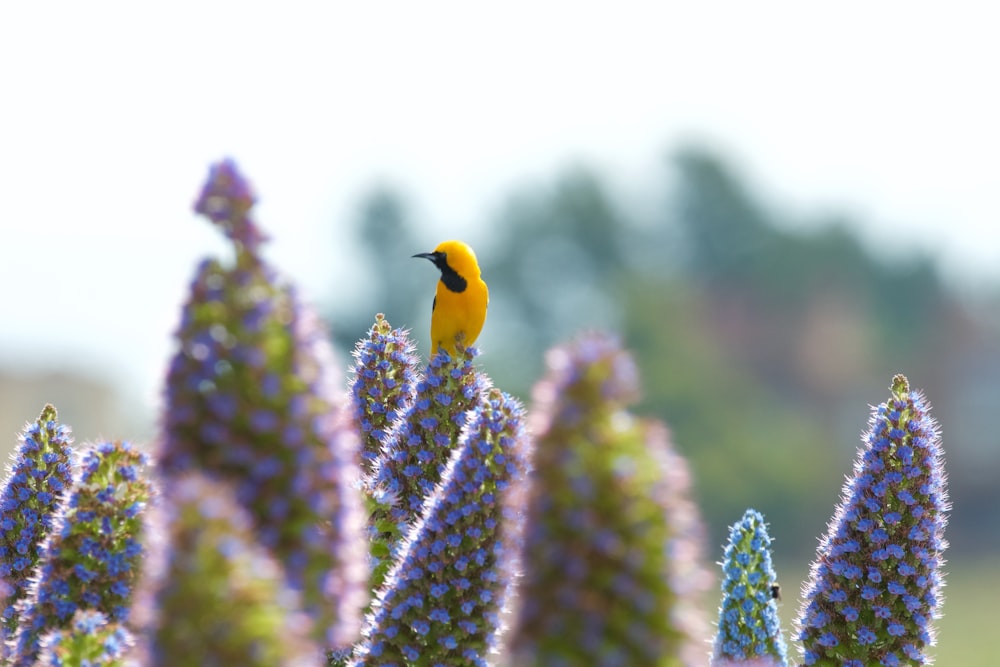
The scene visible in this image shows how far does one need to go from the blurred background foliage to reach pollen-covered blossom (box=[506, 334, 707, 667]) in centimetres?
10801

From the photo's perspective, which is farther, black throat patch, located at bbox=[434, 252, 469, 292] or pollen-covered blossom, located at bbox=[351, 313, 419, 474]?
black throat patch, located at bbox=[434, 252, 469, 292]

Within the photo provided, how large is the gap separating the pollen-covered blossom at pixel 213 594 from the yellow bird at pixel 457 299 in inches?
186

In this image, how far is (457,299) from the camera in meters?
8.99

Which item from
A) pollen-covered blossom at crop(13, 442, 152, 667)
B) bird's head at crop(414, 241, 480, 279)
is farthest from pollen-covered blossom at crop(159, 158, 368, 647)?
bird's head at crop(414, 241, 480, 279)

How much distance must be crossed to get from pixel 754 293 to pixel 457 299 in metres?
122

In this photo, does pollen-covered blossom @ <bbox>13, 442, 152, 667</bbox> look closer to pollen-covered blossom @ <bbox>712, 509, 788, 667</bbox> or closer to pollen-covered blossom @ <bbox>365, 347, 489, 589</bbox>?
pollen-covered blossom @ <bbox>365, 347, 489, 589</bbox>

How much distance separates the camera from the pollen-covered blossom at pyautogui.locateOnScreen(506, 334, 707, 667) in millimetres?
3721

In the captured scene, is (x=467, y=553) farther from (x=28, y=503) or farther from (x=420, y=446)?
(x=28, y=503)

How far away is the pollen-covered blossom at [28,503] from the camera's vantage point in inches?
243

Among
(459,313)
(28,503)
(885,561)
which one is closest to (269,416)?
(28,503)

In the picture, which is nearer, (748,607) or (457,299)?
(748,607)

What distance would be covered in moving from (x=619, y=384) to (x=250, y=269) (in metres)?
1.04

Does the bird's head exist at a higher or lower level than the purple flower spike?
higher

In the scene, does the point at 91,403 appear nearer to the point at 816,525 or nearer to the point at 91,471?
the point at 816,525
